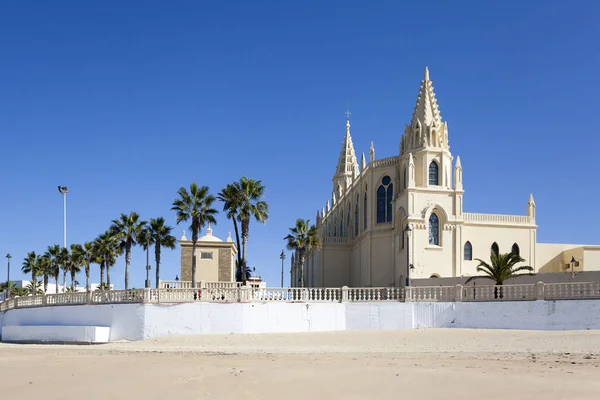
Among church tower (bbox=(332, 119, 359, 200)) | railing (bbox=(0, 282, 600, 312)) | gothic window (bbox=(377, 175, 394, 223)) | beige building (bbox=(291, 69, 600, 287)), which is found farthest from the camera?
church tower (bbox=(332, 119, 359, 200))

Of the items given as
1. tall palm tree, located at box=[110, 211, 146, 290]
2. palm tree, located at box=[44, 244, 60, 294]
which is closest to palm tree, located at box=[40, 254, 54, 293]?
palm tree, located at box=[44, 244, 60, 294]

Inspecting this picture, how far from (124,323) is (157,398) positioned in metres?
17.1

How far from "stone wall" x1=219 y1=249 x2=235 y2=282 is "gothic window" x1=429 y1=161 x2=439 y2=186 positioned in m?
15.5

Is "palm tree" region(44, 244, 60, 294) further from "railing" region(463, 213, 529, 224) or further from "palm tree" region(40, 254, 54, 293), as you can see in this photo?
"railing" region(463, 213, 529, 224)

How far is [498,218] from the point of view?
52594 millimetres

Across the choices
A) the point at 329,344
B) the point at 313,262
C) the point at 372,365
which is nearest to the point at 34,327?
the point at 329,344

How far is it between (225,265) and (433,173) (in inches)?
650

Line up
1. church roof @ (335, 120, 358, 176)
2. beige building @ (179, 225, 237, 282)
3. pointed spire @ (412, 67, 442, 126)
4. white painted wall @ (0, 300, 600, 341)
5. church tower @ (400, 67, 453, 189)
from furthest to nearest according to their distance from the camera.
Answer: church roof @ (335, 120, 358, 176)
pointed spire @ (412, 67, 442, 126)
church tower @ (400, 67, 453, 189)
beige building @ (179, 225, 237, 282)
white painted wall @ (0, 300, 600, 341)

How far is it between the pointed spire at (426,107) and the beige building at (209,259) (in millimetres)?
17435

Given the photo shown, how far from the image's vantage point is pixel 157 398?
49.2 feet

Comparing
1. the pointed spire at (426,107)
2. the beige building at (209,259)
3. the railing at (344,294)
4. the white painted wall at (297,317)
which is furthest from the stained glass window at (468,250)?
the white painted wall at (297,317)

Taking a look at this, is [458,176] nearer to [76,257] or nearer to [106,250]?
[106,250]

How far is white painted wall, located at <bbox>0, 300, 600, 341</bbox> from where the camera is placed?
3009cm

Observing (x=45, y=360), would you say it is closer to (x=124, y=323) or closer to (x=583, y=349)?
(x=124, y=323)
